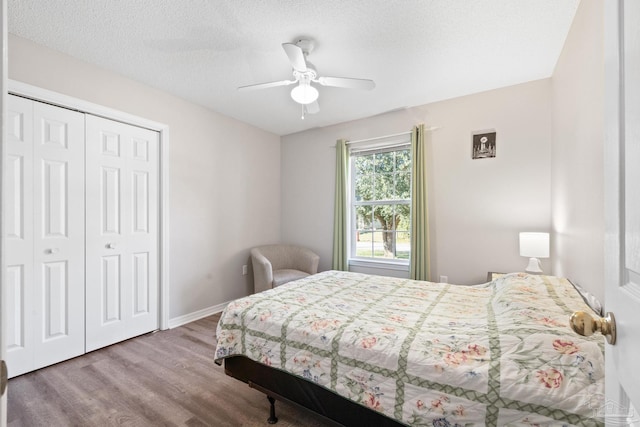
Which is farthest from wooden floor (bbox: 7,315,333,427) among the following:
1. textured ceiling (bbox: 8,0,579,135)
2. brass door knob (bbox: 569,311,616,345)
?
textured ceiling (bbox: 8,0,579,135)

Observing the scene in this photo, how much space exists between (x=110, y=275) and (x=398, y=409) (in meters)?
2.78

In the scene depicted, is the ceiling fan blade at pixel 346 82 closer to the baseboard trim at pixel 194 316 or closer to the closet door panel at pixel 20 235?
the closet door panel at pixel 20 235

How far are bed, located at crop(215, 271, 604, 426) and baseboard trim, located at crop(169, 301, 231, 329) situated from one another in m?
1.69

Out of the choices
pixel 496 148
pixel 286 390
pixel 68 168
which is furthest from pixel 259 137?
pixel 286 390

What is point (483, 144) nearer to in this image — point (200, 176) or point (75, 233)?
point (200, 176)

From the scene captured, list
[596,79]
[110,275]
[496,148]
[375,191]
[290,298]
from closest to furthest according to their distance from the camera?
[596,79]
[290,298]
[110,275]
[496,148]
[375,191]

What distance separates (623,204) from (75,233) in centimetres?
332

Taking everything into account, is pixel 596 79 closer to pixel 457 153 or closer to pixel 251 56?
pixel 457 153

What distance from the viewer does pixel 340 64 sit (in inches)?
101

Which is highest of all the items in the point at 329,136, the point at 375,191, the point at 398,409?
the point at 329,136

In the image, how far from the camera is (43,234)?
2297 millimetres

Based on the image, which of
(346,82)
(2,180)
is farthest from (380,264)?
(2,180)

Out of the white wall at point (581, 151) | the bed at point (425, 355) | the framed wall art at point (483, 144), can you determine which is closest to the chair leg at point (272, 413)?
the bed at point (425, 355)

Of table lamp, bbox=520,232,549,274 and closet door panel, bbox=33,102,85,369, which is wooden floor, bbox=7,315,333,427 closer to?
closet door panel, bbox=33,102,85,369
